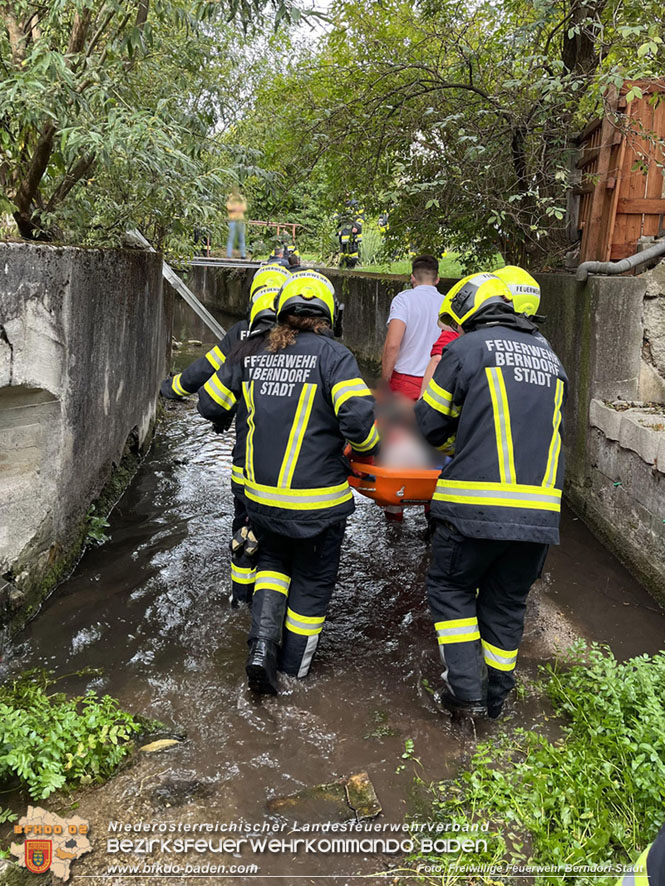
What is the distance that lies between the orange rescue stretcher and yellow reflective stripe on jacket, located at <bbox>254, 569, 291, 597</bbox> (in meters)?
0.62

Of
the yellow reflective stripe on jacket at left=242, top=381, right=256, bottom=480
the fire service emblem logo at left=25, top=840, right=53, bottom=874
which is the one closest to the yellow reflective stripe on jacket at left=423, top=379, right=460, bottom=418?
the yellow reflective stripe on jacket at left=242, top=381, right=256, bottom=480

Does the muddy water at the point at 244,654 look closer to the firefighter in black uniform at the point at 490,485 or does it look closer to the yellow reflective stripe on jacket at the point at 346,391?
the firefighter in black uniform at the point at 490,485

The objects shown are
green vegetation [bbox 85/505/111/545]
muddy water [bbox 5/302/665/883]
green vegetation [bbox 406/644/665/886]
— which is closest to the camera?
green vegetation [bbox 406/644/665/886]

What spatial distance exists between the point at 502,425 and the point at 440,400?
12.7 inches

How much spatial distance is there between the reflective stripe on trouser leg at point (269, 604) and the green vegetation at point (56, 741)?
683 millimetres

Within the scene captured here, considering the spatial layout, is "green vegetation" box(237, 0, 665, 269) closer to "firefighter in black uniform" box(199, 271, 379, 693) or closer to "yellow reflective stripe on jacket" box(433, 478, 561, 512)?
"firefighter in black uniform" box(199, 271, 379, 693)

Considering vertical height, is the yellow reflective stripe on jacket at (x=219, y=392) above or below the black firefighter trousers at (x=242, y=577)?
above

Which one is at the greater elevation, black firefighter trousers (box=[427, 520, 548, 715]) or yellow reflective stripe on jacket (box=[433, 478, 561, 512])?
yellow reflective stripe on jacket (box=[433, 478, 561, 512])

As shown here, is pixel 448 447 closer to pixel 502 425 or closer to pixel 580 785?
pixel 502 425

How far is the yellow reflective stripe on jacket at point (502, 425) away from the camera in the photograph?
10.2 ft

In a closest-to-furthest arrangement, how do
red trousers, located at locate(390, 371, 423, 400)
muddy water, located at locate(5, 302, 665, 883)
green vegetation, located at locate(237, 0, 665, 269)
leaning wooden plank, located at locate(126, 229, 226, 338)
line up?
1. muddy water, located at locate(5, 302, 665, 883)
2. red trousers, located at locate(390, 371, 423, 400)
3. green vegetation, located at locate(237, 0, 665, 269)
4. leaning wooden plank, located at locate(126, 229, 226, 338)

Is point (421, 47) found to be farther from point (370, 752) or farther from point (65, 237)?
point (370, 752)

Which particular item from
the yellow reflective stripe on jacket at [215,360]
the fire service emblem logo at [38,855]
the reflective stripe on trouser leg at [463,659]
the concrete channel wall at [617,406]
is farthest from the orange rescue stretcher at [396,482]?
the fire service emblem logo at [38,855]

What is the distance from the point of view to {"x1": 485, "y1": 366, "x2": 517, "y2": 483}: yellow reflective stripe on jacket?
3.09 metres
